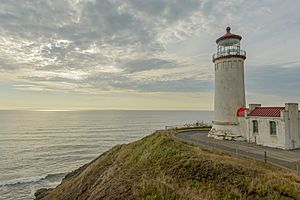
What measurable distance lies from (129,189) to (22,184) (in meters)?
23.5

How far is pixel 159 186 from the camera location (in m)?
11.1

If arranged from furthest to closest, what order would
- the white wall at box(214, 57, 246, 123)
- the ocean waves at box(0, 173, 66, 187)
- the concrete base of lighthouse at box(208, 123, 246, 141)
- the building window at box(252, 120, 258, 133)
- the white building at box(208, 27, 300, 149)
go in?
the ocean waves at box(0, 173, 66, 187), the white wall at box(214, 57, 246, 123), the concrete base of lighthouse at box(208, 123, 246, 141), the building window at box(252, 120, 258, 133), the white building at box(208, 27, 300, 149)

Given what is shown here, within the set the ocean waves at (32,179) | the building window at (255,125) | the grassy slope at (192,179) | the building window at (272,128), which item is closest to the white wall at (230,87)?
the building window at (255,125)

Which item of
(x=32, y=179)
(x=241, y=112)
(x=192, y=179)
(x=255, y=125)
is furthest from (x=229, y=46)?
(x=32, y=179)

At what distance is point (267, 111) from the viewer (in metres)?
20.8

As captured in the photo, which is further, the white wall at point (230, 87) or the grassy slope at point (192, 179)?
the white wall at point (230, 87)

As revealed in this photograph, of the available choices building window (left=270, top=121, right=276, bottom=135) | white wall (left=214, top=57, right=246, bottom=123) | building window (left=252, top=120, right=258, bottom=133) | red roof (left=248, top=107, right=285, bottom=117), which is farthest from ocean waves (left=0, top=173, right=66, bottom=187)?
building window (left=270, top=121, right=276, bottom=135)

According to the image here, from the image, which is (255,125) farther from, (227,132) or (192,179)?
(192,179)

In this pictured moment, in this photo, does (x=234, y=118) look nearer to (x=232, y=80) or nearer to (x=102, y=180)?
(x=232, y=80)

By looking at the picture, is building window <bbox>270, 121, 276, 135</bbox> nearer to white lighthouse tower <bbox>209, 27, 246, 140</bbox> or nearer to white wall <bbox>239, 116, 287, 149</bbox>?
white wall <bbox>239, 116, 287, 149</bbox>

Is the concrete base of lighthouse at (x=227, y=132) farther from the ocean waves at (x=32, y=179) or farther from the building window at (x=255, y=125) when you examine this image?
the ocean waves at (x=32, y=179)

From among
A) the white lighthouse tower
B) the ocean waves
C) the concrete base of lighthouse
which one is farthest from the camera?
the ocean waves

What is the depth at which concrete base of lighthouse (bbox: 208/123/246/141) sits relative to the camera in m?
22.9

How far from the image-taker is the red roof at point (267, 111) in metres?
19.5
